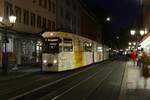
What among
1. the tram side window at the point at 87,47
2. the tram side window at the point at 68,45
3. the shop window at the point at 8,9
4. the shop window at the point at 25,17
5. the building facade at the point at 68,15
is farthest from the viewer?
the building facade at the point at 68,15

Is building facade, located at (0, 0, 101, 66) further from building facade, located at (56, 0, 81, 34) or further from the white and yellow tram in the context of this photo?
the white and yellow tram

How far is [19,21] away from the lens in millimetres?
49531

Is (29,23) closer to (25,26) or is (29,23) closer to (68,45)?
(25,26)

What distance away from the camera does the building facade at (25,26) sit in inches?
1777

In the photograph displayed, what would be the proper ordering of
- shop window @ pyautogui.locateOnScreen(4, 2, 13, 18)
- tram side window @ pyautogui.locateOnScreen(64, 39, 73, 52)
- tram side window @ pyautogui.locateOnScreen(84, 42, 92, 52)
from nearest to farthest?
tram side window @ pyautogui.locateOnScreen(64, 39, 73, 52) < shop window @ pyautogui.locateOnScreen(4, 2, 13, 18) < tram side window @ pyautogui.locateOnScreen(84, 42, 92, 52)

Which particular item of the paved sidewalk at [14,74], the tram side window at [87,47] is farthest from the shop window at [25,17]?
the paved sidewalk at [14,74]

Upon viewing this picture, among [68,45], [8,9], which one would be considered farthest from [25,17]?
[68,45]

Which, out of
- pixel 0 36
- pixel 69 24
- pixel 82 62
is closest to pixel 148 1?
pixel 69 24

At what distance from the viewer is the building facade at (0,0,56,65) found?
148ft

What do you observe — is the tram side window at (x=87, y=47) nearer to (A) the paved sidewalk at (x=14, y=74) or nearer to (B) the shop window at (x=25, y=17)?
(B) the shop window at (x=25, y=17)

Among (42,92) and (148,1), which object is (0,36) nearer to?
(42,92)

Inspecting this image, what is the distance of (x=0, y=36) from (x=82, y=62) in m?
8.97

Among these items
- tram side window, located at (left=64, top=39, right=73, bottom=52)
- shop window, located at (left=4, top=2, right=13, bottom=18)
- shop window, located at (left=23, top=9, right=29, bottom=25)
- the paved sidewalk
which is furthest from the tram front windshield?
shop window, located at (left=23, top=9, right=29, bottom=25)

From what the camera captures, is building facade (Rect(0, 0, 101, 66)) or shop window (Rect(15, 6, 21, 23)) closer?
building facade (Rect(0, 0, 101, 66))
